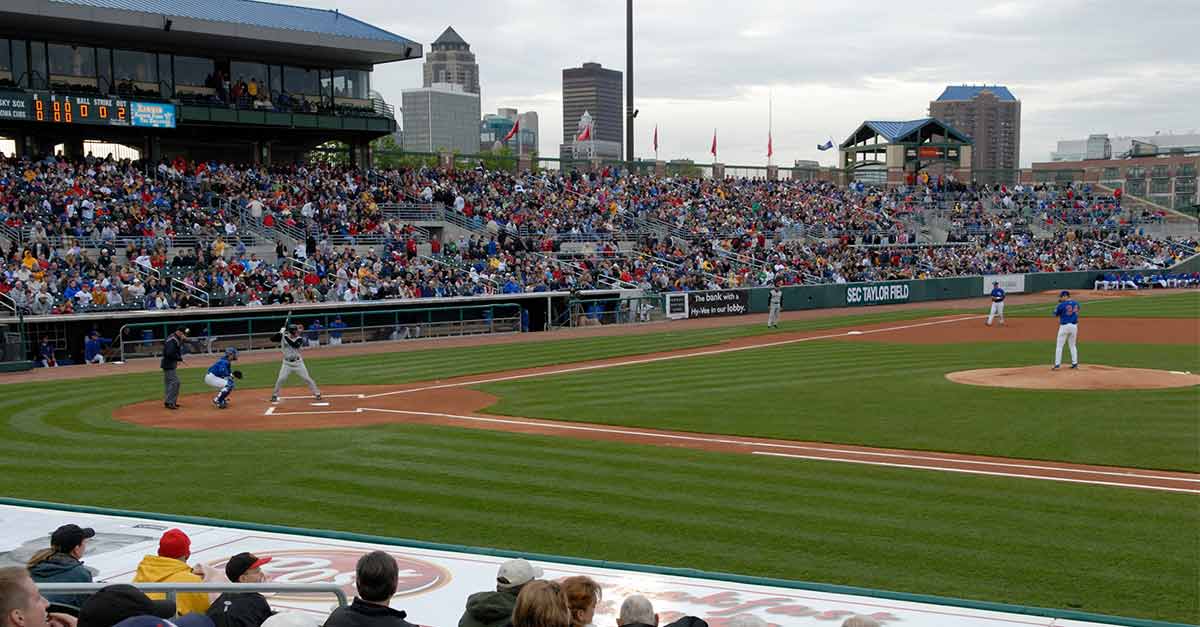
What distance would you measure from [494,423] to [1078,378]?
12304mm

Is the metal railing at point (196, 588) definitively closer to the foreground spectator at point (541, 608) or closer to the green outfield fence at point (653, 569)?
the foreground spectator at point (541, 608)

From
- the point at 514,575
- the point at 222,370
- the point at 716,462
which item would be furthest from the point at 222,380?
the point at 514,575

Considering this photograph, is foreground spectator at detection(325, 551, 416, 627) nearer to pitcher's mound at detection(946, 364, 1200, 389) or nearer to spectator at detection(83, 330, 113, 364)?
pitcher's mound at detection(946, 364, 1200, 389)

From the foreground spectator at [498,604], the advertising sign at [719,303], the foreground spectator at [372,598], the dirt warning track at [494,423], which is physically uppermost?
the foreground spectator at [372,598]

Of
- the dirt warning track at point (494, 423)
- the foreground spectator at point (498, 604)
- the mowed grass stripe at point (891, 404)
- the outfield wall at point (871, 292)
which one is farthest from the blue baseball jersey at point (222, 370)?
the outfield wall at point (871, 292)

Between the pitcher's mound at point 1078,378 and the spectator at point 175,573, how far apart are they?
Answer: 707 inches

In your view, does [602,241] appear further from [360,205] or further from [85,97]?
[85,97]

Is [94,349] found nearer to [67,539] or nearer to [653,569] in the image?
[67,539]

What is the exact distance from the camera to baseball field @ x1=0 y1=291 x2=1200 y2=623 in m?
9.83

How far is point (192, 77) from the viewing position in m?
43.4

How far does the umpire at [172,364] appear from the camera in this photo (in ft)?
65.8

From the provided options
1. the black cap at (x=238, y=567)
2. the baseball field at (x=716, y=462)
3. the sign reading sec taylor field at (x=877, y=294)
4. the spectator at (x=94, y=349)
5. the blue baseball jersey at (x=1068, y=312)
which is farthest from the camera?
the sign reading sec taylor field at (x=877, y=294)

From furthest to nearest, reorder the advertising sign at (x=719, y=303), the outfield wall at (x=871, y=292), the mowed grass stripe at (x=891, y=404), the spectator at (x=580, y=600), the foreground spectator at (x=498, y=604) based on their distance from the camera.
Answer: the outfield wall at (x=871, y=292)
the advertising sign at (x=719, y=303)
the mowed grass stripe at (x=891, y=404)
the foreground spectator at (x=498, y=604)
the spectator at (x=580, y=600)

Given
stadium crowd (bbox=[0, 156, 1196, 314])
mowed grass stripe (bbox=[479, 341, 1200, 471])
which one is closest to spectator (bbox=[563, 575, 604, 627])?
mowed grass stripe (bbox=[479, 341, 1200, 471])
